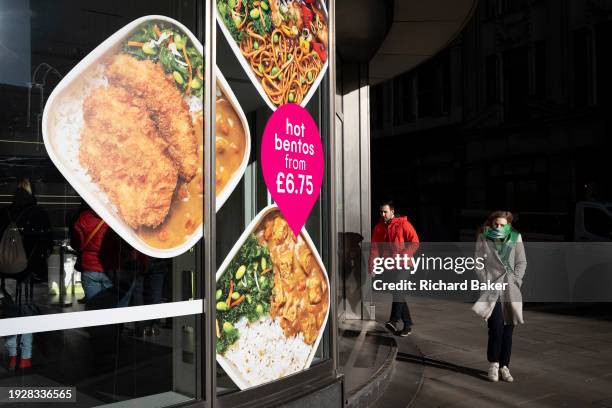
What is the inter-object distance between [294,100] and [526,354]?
467cm

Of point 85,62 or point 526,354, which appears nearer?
point 85,62

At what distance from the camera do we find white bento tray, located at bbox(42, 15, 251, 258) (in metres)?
3.20

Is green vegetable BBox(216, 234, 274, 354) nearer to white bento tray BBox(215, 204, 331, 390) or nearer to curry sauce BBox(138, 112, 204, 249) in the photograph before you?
white bento tray BBox(215, 204, 331, 390)

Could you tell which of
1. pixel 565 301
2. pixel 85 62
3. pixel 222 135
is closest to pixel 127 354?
pixel 222 135

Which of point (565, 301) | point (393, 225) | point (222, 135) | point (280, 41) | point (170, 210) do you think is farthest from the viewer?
point (565, 301)

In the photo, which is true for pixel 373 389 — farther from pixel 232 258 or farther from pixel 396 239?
pixel 396 239

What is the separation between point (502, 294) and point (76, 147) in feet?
14.5

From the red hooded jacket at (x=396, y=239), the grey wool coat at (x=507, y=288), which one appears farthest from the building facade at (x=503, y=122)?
the grey wool coat at (x=507, y=288)

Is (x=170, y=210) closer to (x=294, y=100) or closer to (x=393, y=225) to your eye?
(x=294, y=100)

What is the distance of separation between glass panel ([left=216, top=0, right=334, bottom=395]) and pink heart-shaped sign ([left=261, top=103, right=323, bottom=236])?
0.07 metres

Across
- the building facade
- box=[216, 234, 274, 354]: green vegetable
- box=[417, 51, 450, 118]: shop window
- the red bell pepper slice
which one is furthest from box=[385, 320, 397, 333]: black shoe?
box=[417, 51, 450, 118]: shop window

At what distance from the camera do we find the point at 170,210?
3621 millimetres

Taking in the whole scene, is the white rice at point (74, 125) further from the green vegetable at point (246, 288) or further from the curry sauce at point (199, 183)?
the green vegetable at point (246, 288)

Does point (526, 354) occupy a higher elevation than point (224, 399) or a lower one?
lower
